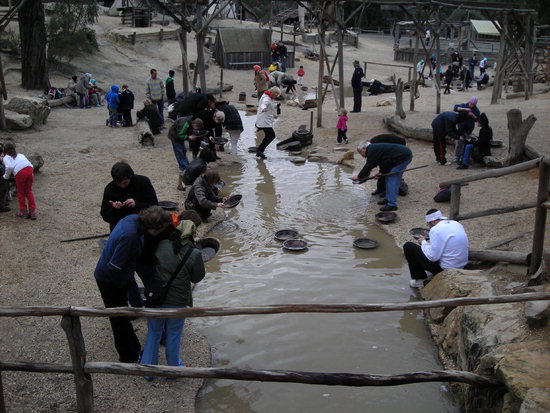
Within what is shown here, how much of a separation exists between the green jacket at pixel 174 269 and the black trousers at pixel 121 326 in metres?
0.55

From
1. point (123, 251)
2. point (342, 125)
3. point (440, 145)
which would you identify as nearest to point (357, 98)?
point (342, 125)

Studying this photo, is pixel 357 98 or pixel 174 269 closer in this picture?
pixel 174 269

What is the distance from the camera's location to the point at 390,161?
10438mm

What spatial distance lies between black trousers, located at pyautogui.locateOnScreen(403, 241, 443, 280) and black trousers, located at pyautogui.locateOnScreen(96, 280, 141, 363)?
147 inches

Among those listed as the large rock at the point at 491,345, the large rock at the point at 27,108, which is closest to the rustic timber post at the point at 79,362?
the large rock at the point at 491,345

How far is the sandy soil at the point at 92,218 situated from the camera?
5.24 meters

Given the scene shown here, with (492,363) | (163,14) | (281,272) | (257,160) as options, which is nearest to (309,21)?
(163,14)

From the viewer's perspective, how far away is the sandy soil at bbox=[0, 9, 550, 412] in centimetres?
524

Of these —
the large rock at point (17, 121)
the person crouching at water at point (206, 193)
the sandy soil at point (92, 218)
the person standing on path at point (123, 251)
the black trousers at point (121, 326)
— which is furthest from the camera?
the large rock at point (17, 121)

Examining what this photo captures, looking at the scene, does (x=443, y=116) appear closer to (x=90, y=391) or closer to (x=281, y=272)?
(x=281, y=272)

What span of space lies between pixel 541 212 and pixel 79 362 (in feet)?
16.7

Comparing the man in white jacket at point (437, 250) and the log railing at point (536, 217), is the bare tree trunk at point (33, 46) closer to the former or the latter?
the man in white jacket at point (437, 250)

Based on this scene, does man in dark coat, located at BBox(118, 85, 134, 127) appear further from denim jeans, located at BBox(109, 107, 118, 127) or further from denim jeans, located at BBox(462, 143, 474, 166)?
denim jeans, located at BBox(462, 143, 474, 166)

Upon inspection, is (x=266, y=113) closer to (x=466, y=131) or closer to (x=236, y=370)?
(x=466, y=131)
